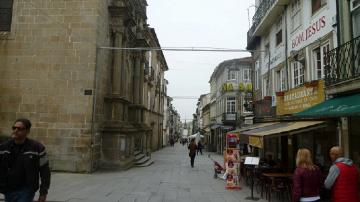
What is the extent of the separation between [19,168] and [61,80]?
1318 centimetres

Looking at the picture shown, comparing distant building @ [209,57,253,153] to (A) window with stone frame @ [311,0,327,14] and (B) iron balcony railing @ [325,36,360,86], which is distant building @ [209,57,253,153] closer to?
(A) window with stone frame @ [311,0,327,14]

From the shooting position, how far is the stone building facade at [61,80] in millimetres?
16641

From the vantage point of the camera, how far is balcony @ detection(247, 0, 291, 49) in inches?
648

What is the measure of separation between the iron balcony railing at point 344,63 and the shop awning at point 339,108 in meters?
0.51

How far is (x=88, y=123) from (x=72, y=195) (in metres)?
6.37

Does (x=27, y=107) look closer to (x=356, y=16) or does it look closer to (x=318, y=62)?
(x=318, y=62)

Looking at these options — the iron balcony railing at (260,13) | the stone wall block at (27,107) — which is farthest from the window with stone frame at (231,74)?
the stone wall block at (27,107)

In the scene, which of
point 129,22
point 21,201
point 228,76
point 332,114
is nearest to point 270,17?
point 129,22

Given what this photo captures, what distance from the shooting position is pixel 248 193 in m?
11.8

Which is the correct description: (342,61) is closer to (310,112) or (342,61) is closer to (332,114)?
(310,112)

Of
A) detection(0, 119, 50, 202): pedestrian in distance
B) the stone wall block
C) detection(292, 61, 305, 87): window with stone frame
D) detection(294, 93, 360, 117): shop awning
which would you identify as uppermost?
detection(292, 61, 305, 87): window with stone frame

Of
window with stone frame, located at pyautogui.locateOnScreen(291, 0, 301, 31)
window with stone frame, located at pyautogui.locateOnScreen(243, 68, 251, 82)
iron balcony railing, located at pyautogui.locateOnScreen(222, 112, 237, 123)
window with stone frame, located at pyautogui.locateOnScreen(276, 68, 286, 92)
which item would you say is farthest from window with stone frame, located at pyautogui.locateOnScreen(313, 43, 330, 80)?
window with stone frame, located at pyautogui.locateOnScreen(243, 68, 251, 82)

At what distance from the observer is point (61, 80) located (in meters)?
17.0

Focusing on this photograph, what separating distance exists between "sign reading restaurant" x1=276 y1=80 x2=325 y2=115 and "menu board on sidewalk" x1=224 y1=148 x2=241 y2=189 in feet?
8.96
